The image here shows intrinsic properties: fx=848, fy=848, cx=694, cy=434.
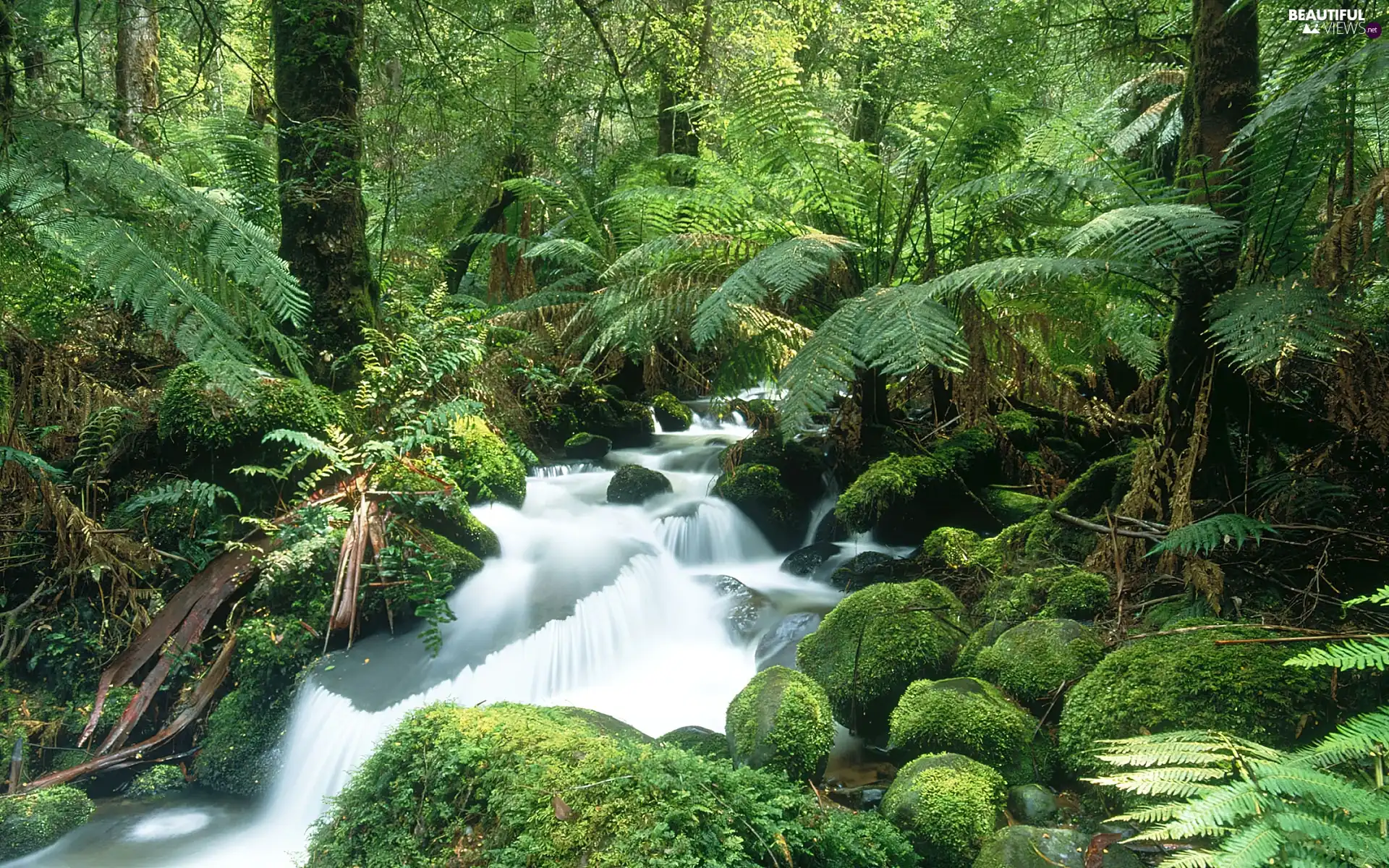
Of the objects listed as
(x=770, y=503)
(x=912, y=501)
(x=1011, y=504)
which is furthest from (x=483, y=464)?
(x=1011, y=504)

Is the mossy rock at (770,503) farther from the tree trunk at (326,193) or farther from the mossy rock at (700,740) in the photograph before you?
the tree trunk at (326,193)

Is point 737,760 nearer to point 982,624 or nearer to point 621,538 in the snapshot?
point 982,624

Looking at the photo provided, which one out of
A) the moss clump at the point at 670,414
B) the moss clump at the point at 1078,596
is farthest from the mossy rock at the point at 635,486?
the moss clump at the point at 1078,596

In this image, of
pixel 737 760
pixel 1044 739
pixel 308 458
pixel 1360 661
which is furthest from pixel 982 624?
pixel 308 458

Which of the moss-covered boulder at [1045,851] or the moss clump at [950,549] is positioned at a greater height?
the moss clump at [950,549]

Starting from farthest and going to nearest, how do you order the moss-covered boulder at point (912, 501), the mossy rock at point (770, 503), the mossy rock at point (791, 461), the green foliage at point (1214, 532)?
the mossy rock at point (791, 461) < the mossy rock at point (770, 503) < the moss-covered boulder at point (912, 501) < the green foliage at point (1214, 532)

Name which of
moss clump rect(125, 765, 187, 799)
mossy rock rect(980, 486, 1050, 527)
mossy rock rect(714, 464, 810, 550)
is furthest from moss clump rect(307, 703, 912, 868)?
mossy rock rect(714, 464, 810, 550)

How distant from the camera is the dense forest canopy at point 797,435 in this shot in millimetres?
2064

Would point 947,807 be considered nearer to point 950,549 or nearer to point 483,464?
point 950,549

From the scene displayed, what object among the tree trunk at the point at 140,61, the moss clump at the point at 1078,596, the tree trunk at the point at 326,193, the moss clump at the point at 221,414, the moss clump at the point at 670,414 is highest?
the tree trunk at the point at 140,61

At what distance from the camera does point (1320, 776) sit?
1.42 metres

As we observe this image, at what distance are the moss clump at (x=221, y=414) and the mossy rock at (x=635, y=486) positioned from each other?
6.36ft

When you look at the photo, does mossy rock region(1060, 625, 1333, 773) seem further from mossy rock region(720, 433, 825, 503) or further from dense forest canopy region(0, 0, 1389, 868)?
mossy rock region(720, 433, 825, 503)

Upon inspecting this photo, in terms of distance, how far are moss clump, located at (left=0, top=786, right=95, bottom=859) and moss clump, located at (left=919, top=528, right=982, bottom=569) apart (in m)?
3.80
